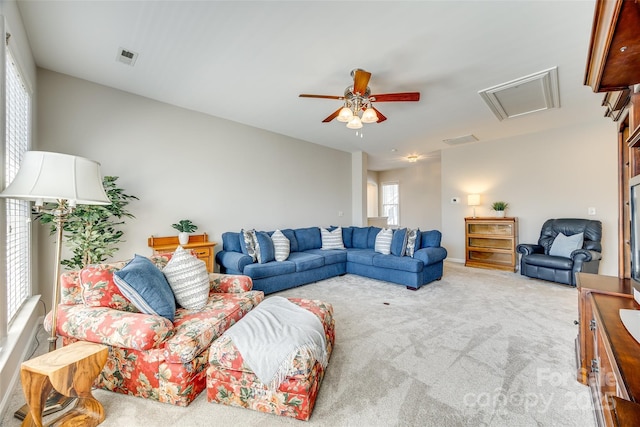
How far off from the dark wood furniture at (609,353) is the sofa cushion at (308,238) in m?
3.65

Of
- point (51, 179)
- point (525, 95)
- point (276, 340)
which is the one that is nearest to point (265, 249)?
point (276, 340)

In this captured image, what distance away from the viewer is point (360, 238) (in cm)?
518

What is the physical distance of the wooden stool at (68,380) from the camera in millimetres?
1202

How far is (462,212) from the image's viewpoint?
19.1 ft

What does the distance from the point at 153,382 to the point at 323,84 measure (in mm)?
3051

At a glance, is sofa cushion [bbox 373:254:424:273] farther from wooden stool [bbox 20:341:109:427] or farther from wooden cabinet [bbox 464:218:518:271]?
wooden stool [bbox 20:341:109:427]

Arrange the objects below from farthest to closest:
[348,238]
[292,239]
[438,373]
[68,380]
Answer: [348,238]
[292,239]
[438,373]
[68,380]

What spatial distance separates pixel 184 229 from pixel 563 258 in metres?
5.53

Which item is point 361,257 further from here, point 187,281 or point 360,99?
point 187,281

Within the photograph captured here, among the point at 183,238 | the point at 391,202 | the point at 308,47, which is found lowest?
the point at 183,238

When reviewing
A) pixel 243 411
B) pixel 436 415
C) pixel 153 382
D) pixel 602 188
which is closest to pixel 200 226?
pixel 153 382

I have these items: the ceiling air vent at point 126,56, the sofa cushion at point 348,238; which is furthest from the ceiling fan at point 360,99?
the sofa cushion at point 348,238

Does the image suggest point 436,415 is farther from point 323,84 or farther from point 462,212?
point 462,212

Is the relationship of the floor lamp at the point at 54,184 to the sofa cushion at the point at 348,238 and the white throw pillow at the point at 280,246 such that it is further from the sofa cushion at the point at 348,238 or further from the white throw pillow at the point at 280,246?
the sofa cushion at the point at 348,238
